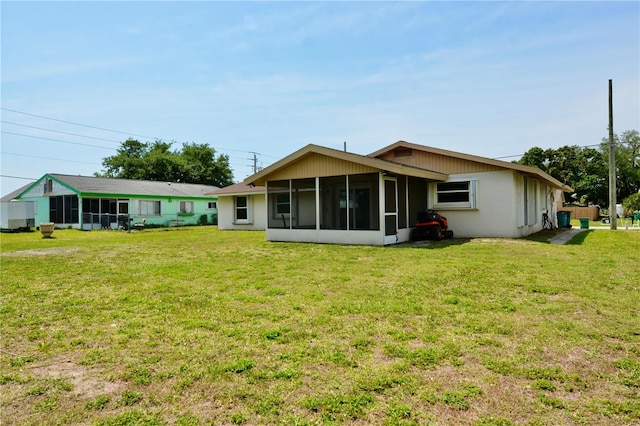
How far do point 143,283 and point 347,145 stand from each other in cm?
2514

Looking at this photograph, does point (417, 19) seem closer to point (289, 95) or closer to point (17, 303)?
point (289, 95)

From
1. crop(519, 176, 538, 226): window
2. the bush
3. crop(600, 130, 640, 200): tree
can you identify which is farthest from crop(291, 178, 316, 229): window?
crop(600, 130, 640, 200): tree

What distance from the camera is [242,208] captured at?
67.2 feet

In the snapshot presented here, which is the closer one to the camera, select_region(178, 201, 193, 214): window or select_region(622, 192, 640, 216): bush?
select_region(178, 201, 193, 214): window

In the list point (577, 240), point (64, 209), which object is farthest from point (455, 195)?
point (64, 209)

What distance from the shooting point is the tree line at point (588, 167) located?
131 ft

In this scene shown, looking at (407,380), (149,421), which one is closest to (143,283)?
(149,421)

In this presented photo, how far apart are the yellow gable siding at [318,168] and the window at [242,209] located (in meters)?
7.76

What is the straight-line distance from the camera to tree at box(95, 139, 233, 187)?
Answer: 39.6 metres

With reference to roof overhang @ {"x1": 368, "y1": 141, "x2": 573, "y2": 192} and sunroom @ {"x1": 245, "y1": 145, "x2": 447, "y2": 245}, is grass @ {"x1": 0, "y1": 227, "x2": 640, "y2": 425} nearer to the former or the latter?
sunroom @ {"x1": 245, "y1": 145, "x2": 447, "y2": 245}

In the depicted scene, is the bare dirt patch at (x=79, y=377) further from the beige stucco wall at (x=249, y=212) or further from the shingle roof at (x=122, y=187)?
the shingle roof at (x=122, y=187)

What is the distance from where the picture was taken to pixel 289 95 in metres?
18.4

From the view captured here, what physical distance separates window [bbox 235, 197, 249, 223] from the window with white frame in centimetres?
1084

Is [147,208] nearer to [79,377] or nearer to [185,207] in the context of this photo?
[185,207]
